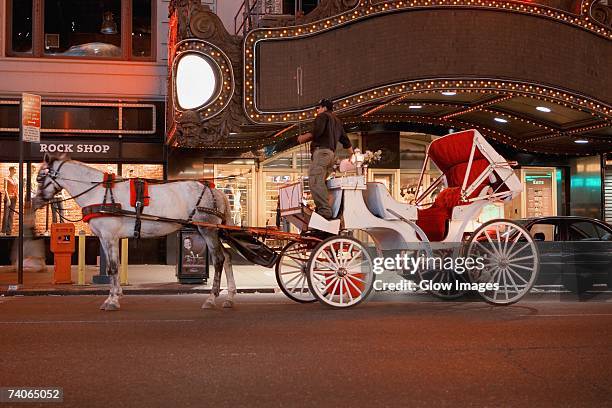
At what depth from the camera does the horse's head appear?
11.4m

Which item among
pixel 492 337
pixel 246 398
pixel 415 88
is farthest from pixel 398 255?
pixel 415 88

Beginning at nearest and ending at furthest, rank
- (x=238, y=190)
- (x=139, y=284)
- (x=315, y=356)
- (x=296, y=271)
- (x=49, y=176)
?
(x=315, y=356)
(x=49, y=176)
(x=296, y=271)
(x=139, y=284)
(x=238, y=190)

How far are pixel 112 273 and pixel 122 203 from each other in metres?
1.03

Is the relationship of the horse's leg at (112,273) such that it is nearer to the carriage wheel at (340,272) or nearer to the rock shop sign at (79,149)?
the carriage wheel at (340,272)

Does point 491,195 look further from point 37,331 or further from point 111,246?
point 37,331

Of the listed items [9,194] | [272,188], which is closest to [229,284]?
[272,188]

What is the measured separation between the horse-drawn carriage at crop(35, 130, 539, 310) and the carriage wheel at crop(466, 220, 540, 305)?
18 mm

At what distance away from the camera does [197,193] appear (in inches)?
463

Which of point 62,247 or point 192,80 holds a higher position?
point 192,80

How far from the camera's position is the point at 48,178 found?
37.5 feet

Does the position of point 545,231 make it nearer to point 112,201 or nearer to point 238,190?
point 112,201

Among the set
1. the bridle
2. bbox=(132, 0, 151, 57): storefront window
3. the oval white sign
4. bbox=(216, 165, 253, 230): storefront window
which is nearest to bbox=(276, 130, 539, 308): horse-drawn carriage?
the bridle

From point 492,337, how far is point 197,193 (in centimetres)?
530

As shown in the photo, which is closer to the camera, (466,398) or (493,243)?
(466,398)
